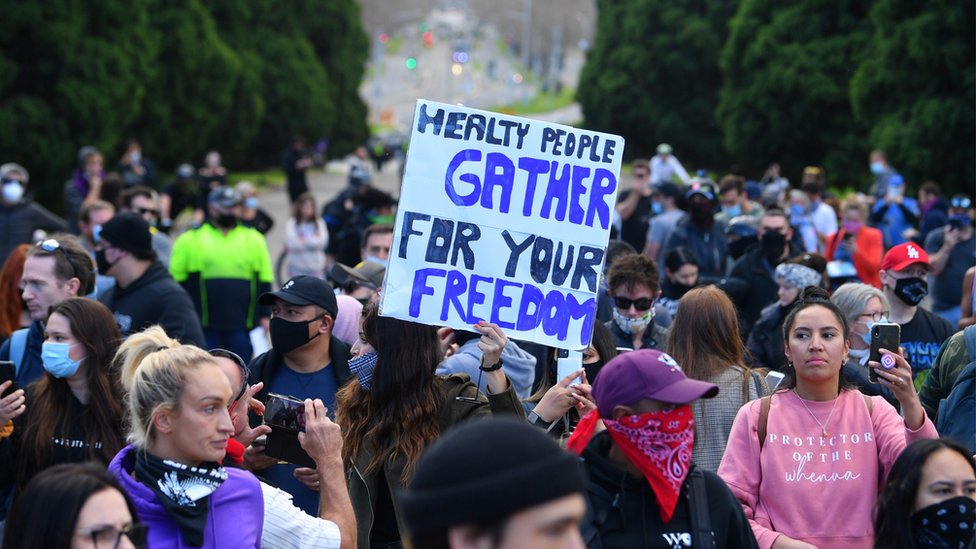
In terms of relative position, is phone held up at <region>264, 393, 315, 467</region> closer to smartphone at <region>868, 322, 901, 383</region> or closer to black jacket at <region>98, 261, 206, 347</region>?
smartphone at <region>868, 322, 901, 383</region>

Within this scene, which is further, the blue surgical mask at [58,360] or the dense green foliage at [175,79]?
the dense green foliage at [175,79]

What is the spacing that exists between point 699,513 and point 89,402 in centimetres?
308

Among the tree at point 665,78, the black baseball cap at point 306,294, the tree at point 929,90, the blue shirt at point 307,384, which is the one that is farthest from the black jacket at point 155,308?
the tree at point 665,78

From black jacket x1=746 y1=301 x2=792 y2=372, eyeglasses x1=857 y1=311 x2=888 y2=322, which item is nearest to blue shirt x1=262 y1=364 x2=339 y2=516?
eyeglasses x1=857 y1=311 x2=888 y2=322

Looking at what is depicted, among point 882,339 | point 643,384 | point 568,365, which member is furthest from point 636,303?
point 643,384

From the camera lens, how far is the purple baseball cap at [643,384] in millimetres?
3715

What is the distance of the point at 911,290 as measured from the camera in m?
7.55

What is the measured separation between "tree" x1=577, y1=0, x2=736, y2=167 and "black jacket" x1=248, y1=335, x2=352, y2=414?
35.1 metres

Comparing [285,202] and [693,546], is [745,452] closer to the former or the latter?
[693,546]

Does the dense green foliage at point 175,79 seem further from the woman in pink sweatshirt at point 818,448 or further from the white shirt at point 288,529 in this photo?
the woman in pink sweatshirt at point 818,448

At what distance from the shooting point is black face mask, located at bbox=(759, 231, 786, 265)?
998cm

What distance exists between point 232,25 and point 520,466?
40.8 meters

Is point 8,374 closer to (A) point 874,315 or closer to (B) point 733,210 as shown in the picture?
(A) point 874,315

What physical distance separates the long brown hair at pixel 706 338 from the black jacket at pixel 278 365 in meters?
1.56
